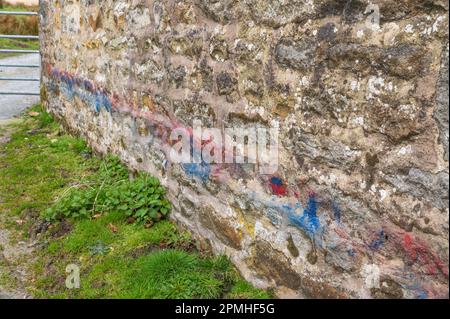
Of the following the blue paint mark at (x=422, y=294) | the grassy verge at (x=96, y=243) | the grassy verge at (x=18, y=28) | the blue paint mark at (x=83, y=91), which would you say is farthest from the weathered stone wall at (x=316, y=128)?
the grassy verge at (x=18, y=28)

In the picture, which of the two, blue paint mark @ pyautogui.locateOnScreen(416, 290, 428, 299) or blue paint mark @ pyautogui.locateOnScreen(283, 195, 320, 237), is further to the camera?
blue paint mark @ pyautogui.locateOnScreen(283, 195, 320, 237)

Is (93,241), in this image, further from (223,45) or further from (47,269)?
(223,45)

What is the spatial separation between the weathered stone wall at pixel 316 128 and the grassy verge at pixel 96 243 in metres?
0.16

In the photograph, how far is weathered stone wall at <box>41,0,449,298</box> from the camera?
1.79 meters

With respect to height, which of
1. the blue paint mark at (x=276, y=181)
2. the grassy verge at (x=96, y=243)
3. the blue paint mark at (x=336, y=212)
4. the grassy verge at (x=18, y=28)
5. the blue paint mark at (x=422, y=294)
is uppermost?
the grassy verge at (x=18, y=28)

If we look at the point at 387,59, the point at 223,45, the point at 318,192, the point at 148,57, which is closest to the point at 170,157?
the point at 148,57

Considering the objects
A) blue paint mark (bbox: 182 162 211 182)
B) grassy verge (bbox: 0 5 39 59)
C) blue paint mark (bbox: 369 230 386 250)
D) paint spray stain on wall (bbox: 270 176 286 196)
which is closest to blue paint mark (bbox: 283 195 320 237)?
paint spray stain on wall (bbox: 270 176 286 196)

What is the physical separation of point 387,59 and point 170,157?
1.83 meters

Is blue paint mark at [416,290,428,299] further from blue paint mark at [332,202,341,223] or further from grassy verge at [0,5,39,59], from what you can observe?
grassy verge at [0,5,39,59]

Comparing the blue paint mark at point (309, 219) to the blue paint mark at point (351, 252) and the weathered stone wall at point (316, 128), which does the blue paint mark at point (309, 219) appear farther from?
the blue paint mark at point (351, 252)

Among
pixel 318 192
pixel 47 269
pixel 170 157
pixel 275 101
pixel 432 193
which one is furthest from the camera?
pixel 170 157

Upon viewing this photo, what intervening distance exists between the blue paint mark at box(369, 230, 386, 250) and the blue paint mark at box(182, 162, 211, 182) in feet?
3.94

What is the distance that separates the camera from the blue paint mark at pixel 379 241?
76.5 inches
